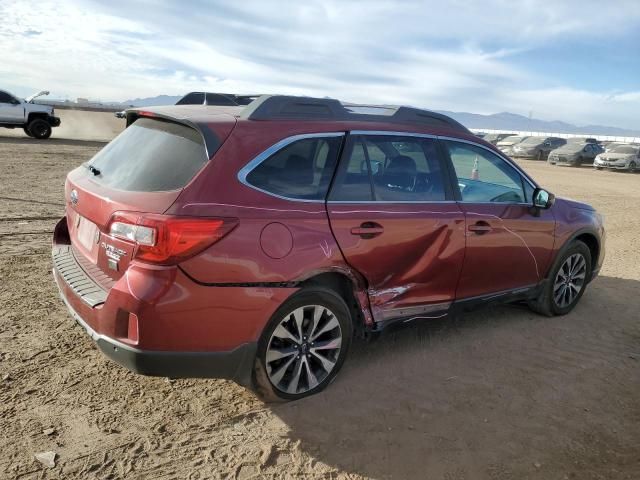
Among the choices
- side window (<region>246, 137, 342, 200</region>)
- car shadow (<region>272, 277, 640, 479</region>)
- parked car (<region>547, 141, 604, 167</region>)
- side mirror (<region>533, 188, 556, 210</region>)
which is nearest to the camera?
car shadow (<region>272, 277, 640, 479</region>)

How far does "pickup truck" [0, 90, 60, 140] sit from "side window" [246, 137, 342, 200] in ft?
72.8

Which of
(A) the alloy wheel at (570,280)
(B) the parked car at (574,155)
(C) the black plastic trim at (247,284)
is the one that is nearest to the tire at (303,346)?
(C) the black plastic trim at (247,284)

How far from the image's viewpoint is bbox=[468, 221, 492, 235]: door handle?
13.7 feet

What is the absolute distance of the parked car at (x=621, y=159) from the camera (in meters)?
27.5

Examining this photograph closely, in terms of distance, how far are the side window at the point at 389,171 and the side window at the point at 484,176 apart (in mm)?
233

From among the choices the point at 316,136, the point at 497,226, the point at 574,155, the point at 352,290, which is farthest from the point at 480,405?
the point at 574,155

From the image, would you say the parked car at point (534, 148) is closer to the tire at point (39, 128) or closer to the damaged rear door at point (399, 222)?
the tire at point (39, 128)

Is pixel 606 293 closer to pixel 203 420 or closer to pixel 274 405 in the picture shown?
pixel 274 405

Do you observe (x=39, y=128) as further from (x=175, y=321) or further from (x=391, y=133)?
(x=175, y=321)

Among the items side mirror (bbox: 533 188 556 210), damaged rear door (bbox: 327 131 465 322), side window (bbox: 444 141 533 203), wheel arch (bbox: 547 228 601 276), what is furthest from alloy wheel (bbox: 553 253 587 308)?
damaged rear door (bbox: 327 131 465 322)

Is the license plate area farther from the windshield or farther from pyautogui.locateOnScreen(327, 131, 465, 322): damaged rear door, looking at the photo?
the windshield

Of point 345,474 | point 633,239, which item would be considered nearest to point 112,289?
point 345,474

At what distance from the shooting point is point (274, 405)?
3438 millimetres

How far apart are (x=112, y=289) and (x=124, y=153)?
1.00m
